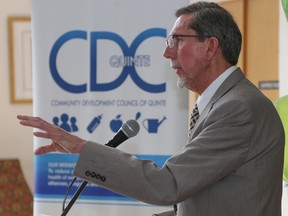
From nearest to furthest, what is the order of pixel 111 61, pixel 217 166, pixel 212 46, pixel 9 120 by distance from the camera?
pixel 217 166, pixel 212 46, pixel 111 61, pixel 9 120

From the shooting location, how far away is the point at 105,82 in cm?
345

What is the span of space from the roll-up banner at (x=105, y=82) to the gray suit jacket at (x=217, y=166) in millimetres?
1674

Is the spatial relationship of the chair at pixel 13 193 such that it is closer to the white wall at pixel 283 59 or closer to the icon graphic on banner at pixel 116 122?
the icon graphic on banner at pixel 116 122

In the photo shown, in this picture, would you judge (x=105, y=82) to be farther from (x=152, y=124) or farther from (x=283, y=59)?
(x=283, y=59)

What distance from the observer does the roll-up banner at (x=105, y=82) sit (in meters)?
3.40

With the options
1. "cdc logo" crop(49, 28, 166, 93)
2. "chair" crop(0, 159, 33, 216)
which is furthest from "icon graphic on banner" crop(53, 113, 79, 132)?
"chair" crop(0, 159, 33, 216)

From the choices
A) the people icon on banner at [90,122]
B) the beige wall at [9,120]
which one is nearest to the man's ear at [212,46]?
the people icon on banner at [90,122]

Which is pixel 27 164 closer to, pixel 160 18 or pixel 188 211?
pixel 160 18

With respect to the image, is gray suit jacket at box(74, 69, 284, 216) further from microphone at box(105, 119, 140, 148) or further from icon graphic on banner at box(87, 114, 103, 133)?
icon graphic on banner at box(87, 114, 103, 133)

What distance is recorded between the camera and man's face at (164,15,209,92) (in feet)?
5.96

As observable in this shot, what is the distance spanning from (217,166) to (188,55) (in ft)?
1.33

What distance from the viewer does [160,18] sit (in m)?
3.37

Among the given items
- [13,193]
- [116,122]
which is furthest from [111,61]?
[13,193]

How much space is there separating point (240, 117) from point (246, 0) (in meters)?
3.43
